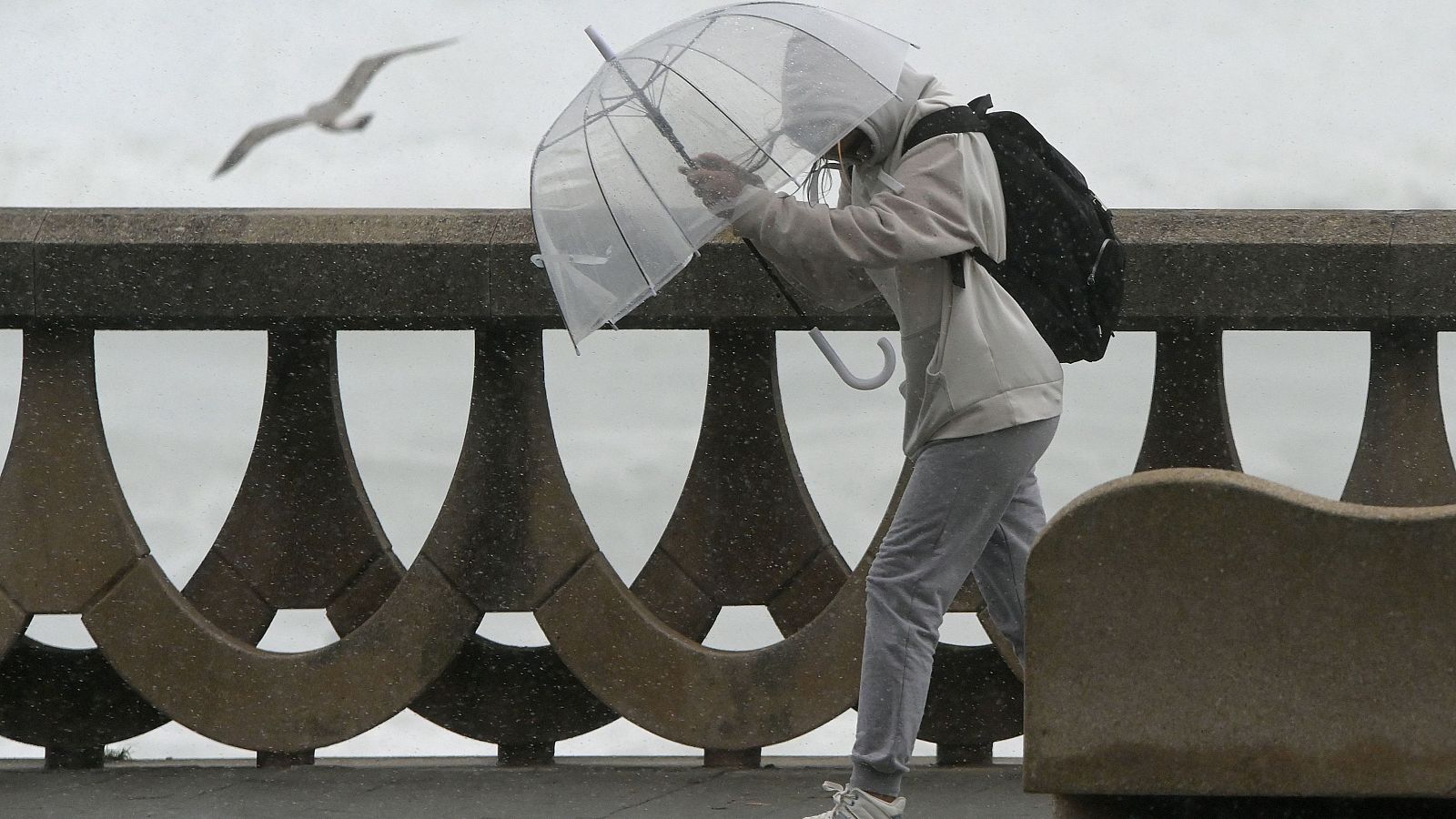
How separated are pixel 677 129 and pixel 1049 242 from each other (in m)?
0.82

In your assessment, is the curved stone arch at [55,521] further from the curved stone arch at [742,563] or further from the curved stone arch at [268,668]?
the curved stone arch at [742,563]

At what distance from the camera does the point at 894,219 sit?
10.7 ft

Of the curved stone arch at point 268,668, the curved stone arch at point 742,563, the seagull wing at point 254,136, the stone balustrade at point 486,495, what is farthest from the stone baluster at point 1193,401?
the seagull wing at point 254,136

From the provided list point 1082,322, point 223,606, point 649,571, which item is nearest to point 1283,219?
point 1082,322

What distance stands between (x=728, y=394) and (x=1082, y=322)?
149 cm

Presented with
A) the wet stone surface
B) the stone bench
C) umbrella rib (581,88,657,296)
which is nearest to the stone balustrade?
the wet stone surface

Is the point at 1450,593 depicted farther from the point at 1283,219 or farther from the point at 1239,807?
the point at 1283,219

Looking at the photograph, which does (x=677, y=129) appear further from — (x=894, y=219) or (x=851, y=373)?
(x=851, y=373)

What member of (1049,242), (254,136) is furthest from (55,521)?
(1049,242)

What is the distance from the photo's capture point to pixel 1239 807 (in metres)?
2.58

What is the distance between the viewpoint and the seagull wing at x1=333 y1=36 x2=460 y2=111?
5150 mm

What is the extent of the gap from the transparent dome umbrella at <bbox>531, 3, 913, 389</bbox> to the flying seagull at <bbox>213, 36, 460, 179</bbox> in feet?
5.42

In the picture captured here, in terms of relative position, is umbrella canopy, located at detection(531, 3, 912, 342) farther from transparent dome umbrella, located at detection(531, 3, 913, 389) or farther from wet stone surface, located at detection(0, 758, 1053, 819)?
wet stone surface, located at detection(0, 758, 1053, 819)

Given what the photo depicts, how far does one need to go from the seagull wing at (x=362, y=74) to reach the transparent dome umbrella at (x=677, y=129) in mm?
1663
